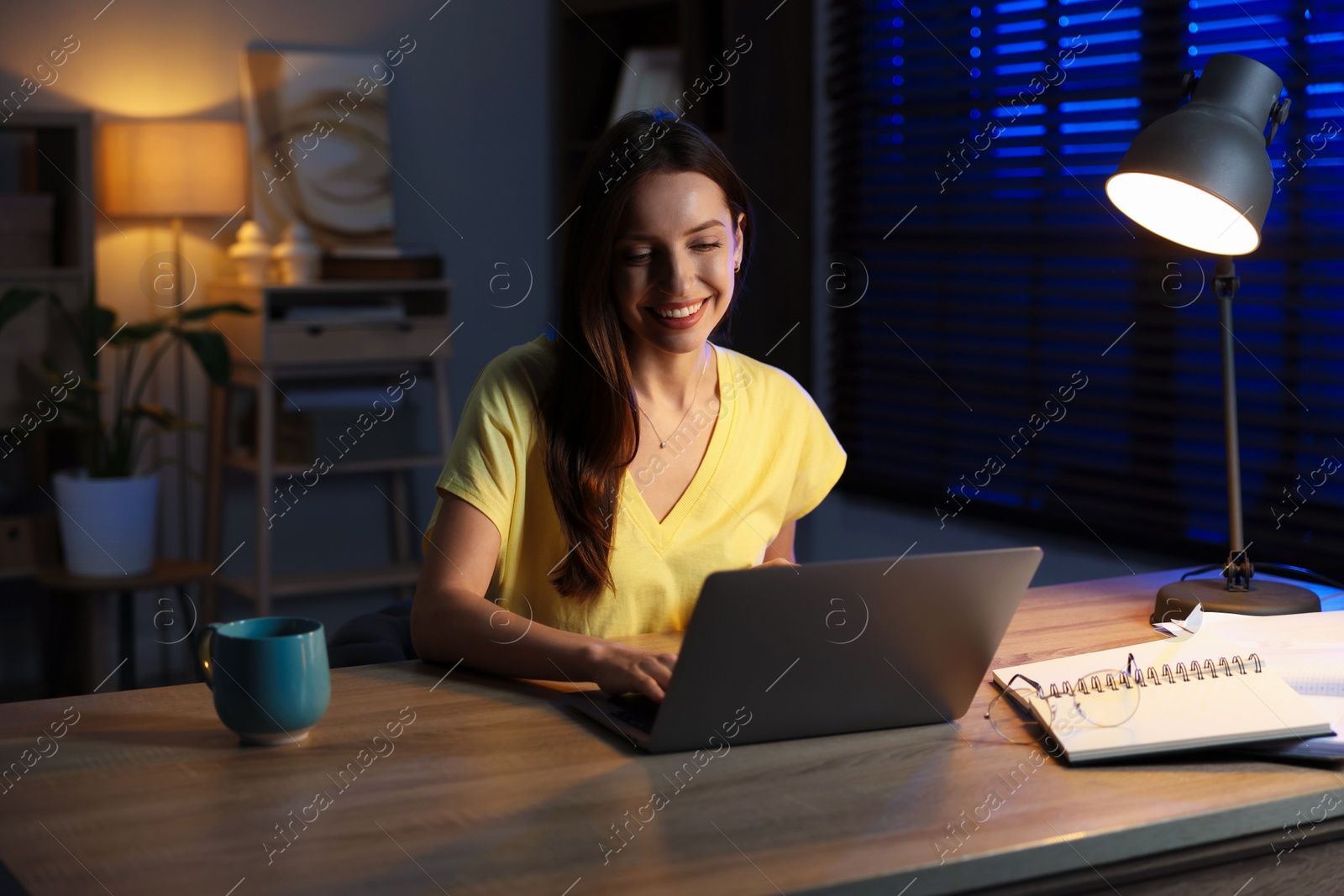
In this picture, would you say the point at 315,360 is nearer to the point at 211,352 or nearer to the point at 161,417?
the point at 211,352

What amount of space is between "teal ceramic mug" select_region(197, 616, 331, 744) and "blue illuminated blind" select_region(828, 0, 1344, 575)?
204 cm

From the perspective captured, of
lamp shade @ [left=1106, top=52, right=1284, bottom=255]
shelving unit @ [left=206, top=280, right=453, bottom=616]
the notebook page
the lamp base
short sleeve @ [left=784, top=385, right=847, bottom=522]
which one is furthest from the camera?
shelving unit @ [left=206, top=280, right=453, bottom=616]

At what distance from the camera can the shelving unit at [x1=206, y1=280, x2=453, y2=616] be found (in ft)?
11.5

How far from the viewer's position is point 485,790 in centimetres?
106

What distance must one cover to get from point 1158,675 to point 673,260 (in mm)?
722

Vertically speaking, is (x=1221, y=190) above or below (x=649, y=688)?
above

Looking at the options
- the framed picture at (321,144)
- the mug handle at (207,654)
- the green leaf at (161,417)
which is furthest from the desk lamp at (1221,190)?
the framed picture at (321,144)

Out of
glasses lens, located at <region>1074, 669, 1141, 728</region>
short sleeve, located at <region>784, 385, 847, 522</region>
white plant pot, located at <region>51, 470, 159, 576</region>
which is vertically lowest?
white plant pot, located at <region>51, 470, 159, 576</region>

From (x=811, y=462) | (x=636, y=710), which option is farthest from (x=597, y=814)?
(x=811, y=462)

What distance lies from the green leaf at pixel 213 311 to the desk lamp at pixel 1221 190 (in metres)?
2.41

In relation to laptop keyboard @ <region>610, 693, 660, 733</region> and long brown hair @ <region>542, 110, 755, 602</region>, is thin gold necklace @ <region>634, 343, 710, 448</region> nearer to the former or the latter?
long brown hair @ <region>542, 110, 755, 602</region>

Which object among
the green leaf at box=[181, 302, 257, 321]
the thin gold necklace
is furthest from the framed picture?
the thin gold necklace

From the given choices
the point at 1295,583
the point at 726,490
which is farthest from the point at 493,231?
the point at 1295,583

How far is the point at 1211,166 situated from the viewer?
1.48m
